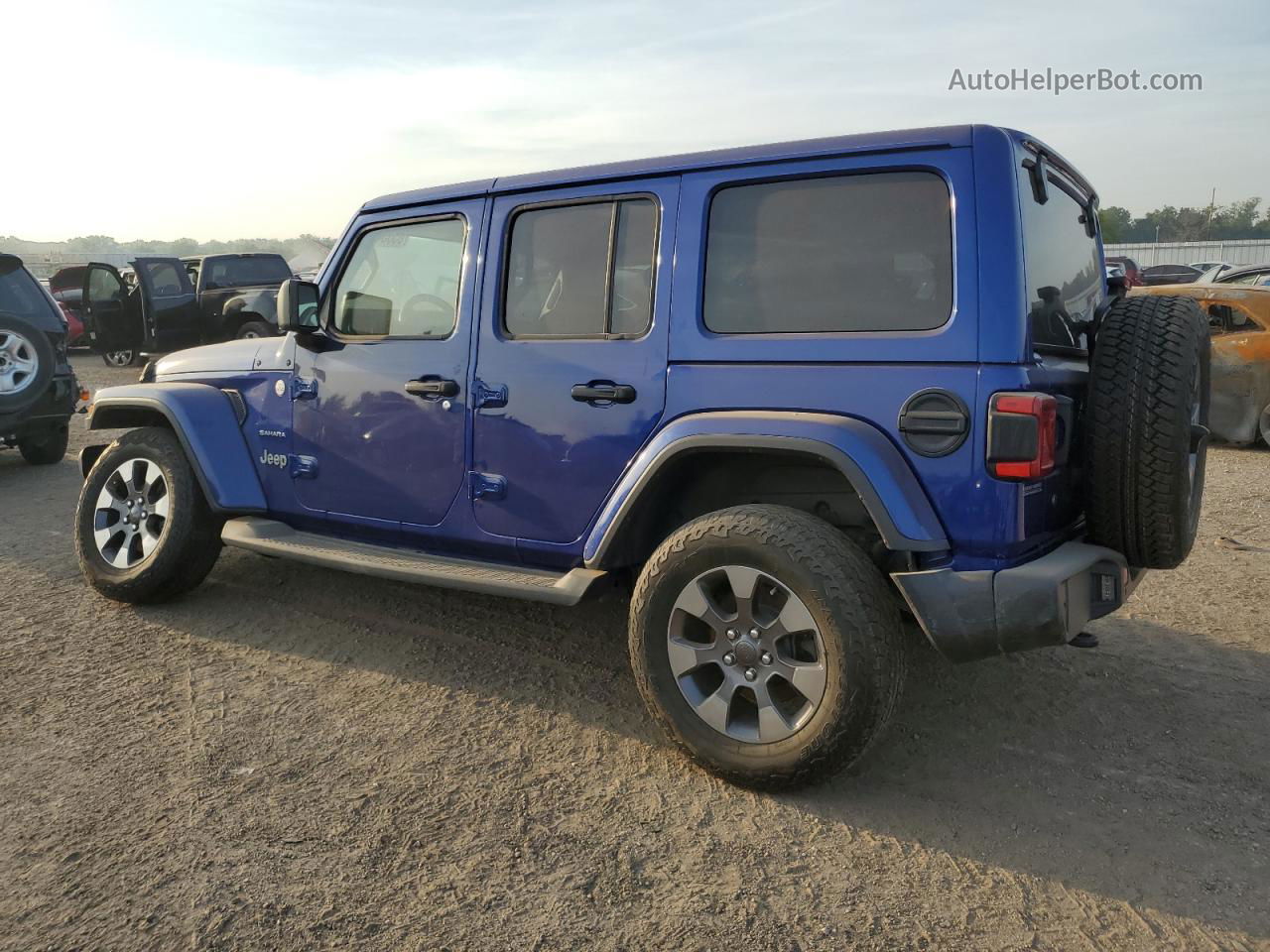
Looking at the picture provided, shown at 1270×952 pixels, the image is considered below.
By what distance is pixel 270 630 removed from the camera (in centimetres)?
430

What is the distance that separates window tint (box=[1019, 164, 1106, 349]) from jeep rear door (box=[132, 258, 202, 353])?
1332 cm

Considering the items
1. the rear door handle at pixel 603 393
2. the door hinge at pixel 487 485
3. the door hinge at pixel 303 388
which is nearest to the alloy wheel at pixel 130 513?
the door hinge at pixel 303 388

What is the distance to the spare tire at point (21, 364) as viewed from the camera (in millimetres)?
7160

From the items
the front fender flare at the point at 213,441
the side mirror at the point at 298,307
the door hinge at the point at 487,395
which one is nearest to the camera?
the door hinge at the point at 487,395

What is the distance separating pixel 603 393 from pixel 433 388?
2.62 ft

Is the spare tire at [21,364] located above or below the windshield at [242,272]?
below

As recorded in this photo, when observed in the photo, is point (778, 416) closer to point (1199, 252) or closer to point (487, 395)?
point (487, 395)

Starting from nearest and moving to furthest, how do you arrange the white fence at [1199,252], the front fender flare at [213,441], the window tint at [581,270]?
the window tint at [581,270] → the front fender flare at [213,441] → the white fence at [1199,252]

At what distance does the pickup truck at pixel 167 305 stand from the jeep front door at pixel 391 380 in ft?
33.6

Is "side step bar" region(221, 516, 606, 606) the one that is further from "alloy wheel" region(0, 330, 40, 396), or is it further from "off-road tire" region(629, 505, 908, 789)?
"alloy wheel" region(0, 330, 40, 396)

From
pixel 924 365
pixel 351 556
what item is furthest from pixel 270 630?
pixel 924 365

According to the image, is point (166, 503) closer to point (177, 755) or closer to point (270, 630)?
point (270, 630)

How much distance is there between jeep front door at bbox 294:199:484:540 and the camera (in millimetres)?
3752

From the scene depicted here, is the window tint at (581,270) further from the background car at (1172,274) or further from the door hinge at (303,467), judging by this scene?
the background car at (1172,274)
